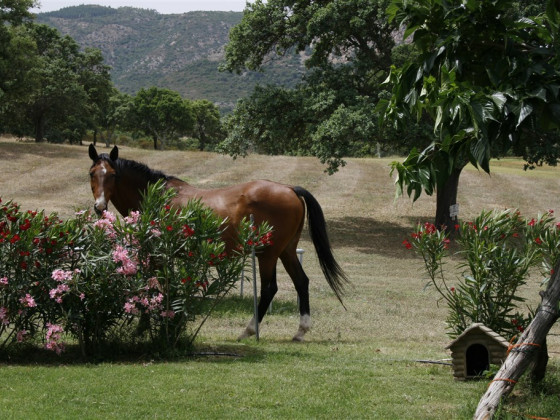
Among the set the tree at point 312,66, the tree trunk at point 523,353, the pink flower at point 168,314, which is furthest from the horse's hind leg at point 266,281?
the tree at point 312,66

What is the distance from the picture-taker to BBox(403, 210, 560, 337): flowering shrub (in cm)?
694

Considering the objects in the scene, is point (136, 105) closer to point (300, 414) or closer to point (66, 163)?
point (66, 163)

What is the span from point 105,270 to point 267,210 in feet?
10.1

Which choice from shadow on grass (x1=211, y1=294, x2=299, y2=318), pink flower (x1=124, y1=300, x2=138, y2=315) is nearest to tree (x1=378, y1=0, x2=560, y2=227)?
pink flower (x1=124, y1=300, x2=138, y2=315)

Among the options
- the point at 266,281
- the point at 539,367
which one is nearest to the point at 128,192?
the point at 266,281

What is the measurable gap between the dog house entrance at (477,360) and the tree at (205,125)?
76.0m

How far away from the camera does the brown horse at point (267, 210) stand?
927cm

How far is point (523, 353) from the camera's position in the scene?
518 centimetres

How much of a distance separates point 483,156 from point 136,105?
234 ft

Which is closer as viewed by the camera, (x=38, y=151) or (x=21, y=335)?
Result: (x=21, y=335)

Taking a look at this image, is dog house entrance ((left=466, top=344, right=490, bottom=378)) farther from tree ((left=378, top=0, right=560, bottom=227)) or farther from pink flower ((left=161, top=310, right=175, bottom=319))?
pink flower ((left=161, top=310, right=175, bottom=319))

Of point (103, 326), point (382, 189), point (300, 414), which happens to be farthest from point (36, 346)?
point (382, 189)

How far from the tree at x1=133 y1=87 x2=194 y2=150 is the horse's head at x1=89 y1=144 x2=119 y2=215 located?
6506 centimetres

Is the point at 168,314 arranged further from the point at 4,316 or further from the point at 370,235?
the point at 370,235
